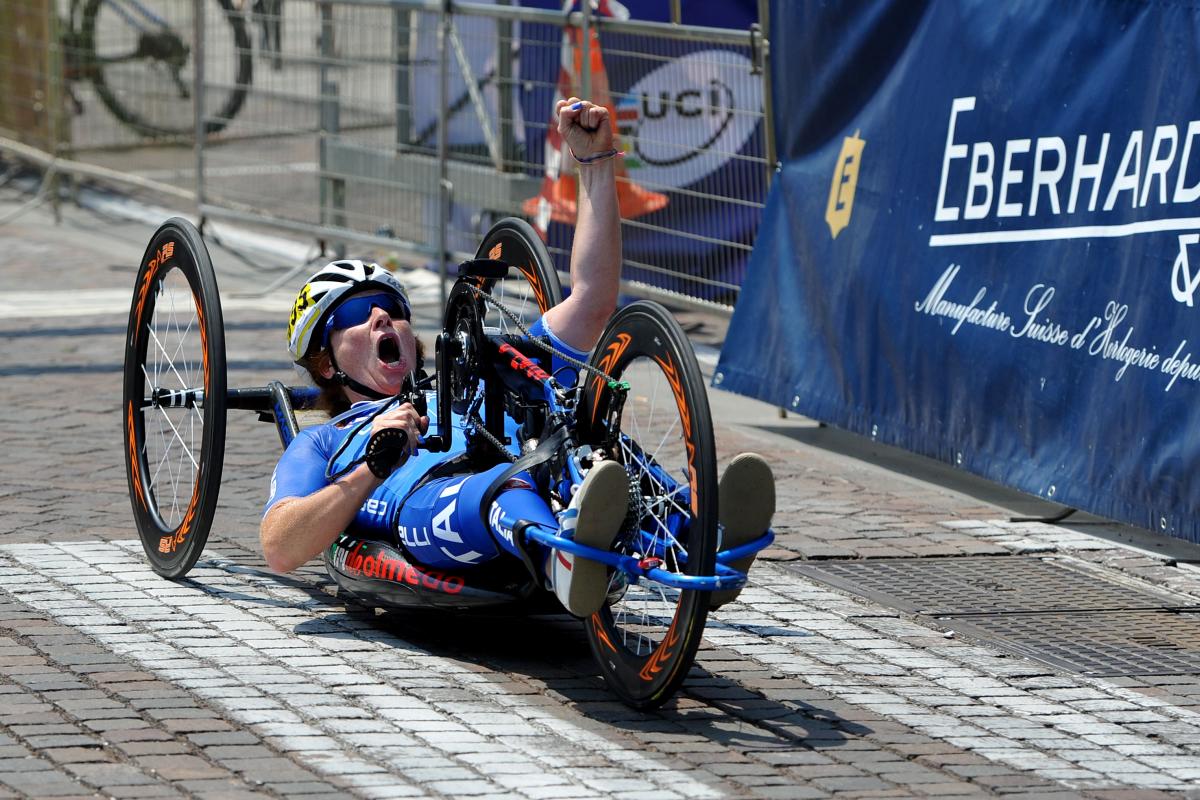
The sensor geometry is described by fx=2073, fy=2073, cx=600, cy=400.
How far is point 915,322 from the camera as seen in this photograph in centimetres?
802

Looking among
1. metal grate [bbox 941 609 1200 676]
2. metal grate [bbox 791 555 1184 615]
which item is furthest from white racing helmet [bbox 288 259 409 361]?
metal grate [bbox 941 609 1200 676]

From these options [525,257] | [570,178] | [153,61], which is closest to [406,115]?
[570,178]

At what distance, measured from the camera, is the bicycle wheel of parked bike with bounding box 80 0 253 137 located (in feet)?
44.1

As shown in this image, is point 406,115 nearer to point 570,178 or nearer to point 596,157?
point 570,178

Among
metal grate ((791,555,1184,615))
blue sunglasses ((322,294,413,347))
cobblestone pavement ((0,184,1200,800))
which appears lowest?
metal grate ((791,555,1184,615))

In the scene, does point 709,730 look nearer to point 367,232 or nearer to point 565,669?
point 565,669

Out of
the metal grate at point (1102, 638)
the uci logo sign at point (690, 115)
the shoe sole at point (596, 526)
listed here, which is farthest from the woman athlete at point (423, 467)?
the uci logo sign at point (690, 115)

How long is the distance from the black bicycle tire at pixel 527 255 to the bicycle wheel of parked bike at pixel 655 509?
94 cm

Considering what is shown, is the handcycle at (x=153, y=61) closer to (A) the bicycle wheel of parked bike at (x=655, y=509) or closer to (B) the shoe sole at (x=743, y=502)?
(A) the bicycle wheel of parked bike at (x=655, y=509)

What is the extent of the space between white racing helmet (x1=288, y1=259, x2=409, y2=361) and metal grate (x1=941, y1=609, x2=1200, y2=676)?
1952mm

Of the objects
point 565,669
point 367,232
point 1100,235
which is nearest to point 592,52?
point 367,232

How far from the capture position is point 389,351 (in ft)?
20.0

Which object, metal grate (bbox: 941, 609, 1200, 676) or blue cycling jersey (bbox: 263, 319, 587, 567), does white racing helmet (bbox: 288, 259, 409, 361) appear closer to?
blue cycling jersey (bbox: 263, 319, 587, 567)

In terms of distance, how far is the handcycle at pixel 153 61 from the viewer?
530 inches
